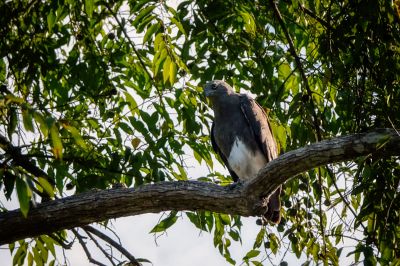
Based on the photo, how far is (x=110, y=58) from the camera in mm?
5449

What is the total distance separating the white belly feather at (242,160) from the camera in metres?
6.12

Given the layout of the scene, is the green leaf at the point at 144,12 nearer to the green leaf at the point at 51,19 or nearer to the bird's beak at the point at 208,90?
the green leaf at the point at 51,19

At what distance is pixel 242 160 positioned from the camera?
6.12m

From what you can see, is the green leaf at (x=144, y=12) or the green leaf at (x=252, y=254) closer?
the green leaf at (x=144, y=12)

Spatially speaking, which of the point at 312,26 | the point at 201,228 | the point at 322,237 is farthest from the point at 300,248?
the point at 312,26

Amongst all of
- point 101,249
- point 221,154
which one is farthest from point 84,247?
point 221,154

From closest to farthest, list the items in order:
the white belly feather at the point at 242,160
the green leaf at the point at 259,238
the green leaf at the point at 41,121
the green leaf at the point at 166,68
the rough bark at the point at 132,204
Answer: the green leaf at the point at 41,121, the rough bark at the point at 132,204, the green leaf at the point at 166,68, the green leaf at the point at 259,238, the white belly feather at the point at 242,160

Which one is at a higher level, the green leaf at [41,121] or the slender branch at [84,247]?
the slender branch at [84,247]

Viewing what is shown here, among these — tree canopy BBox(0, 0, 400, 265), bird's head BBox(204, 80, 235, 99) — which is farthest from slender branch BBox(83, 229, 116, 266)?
bird's head BBox(204, 80, 235, 99)

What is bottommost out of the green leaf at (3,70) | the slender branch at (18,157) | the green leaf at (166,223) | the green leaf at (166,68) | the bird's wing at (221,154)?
the green leaf at (166,223)

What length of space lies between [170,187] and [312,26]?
1543mm

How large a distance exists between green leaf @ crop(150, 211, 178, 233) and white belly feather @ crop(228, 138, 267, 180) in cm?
133

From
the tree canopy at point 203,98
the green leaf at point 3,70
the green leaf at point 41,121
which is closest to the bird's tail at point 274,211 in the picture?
the tree canopy at point 203,98

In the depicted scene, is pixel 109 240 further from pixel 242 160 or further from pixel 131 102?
pixel 242 160
